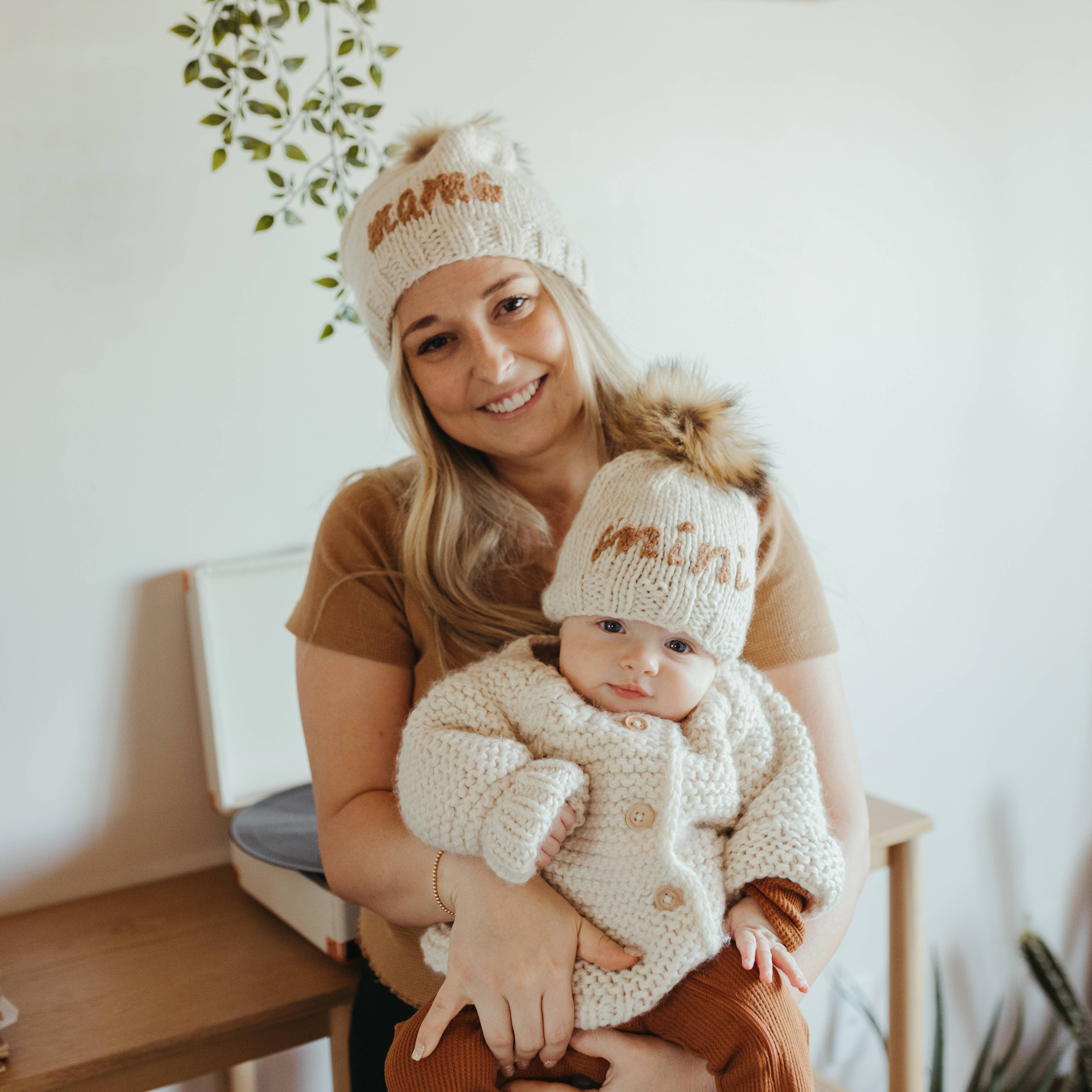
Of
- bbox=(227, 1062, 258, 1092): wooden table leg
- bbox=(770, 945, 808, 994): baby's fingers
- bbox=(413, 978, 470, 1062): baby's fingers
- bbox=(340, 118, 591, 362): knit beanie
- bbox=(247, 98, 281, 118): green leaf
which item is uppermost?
bbox=(247, 98, 281, 118): green leaf

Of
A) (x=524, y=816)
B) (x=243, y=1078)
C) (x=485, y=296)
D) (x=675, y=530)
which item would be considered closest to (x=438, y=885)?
(x=524, y=816)

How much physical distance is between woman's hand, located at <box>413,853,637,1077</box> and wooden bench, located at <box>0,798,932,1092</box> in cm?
41

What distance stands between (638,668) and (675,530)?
0.44 feet

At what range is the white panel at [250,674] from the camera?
151 centimetres

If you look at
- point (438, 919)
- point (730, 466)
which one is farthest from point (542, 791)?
point (730, 466)

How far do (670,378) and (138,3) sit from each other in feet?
3.07

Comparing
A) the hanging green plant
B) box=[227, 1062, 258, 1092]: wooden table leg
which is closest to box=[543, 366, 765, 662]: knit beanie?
the hanging green plant

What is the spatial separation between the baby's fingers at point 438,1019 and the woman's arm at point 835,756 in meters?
0.43

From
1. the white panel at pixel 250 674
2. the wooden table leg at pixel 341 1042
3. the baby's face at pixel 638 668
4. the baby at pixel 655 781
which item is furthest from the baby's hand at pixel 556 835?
the white panel at pixel 250 674

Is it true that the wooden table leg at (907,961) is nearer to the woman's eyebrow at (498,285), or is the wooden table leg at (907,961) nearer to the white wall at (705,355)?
the white wall at (705,355)

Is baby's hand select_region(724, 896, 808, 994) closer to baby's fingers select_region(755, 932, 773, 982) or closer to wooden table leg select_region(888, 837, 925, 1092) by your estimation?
baby's fingers select_region(755, 932, 773, 982)

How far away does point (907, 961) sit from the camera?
1.60 meters

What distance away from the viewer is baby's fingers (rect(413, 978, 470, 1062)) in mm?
911

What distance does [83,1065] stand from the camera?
3.68 feet
